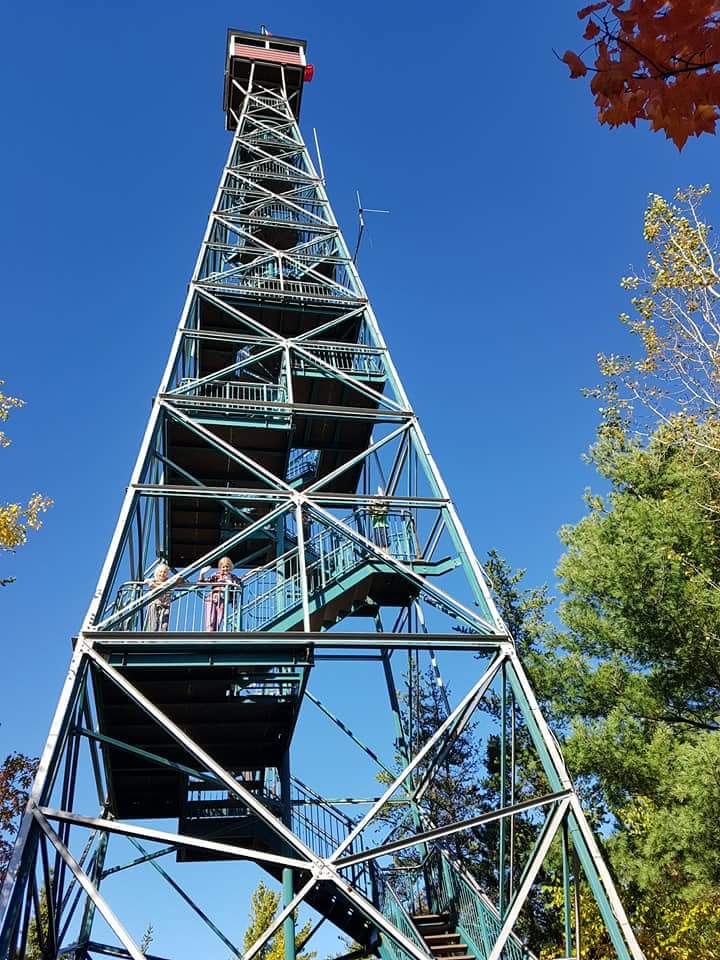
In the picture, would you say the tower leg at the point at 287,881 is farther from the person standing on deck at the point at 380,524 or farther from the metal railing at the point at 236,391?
the metal railing at the point at 236,391

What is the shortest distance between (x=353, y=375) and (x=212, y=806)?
25.7 ft

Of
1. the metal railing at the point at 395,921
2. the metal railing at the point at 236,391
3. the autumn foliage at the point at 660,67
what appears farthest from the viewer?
the metal railing at the point at 236,391

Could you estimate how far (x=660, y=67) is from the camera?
11.8 feet

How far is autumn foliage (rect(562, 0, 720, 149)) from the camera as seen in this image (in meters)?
3.46

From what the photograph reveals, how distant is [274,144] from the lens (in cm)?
2283

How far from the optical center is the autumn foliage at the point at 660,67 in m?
3.46

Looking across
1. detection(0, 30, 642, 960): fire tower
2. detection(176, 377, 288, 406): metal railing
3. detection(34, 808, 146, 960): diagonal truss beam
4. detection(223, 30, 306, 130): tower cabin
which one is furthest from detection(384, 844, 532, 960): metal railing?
detection(223, 30, 306, 130): tower cabin

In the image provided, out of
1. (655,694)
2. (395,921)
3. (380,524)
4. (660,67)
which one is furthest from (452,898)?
(660,67)

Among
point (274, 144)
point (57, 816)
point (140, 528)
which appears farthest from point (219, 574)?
point (274, 144)

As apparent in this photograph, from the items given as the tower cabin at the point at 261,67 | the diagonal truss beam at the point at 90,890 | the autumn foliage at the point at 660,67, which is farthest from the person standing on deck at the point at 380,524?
Result: the tower cabin at the point at 261,67

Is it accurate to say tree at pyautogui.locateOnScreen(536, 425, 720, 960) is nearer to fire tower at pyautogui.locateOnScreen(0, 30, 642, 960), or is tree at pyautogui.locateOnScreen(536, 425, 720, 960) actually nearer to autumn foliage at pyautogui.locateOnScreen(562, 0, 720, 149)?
fire tower at pyautogui.locateOnScreen(0, 30, 642, 960)

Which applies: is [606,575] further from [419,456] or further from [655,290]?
[419,456]

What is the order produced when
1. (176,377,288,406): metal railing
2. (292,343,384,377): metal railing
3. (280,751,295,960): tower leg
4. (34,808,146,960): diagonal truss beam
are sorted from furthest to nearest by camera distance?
(292,343,384,377): metal railing
(176,377,288,406): metal railing
(280,751,295,960): tower leg
(34,808,146,960): diagonal truss beam

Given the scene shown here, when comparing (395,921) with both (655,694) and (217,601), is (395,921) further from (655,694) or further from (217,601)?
(655,694)
